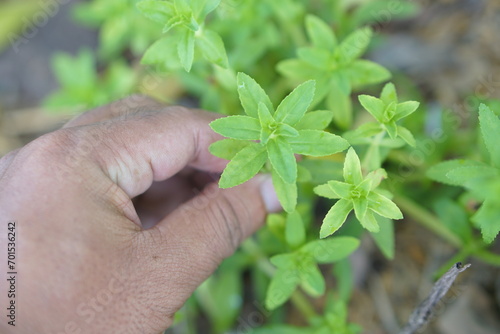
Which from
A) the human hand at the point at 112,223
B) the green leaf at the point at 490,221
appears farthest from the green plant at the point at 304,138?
the human hand at the point at 112,223

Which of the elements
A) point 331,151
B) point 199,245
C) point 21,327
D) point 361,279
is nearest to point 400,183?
point 361,279

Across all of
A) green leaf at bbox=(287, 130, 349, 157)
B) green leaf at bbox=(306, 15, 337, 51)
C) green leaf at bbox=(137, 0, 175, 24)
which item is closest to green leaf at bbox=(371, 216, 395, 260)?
green leaf at bbox=(287, 130, 349, 157)

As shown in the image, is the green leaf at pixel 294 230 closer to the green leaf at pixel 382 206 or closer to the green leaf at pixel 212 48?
the green leaf at pixel 382 206

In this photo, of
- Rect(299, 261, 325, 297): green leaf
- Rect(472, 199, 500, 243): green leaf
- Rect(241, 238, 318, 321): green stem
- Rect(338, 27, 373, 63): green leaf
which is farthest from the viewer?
Rect(241, 238, 318, 321): green stem

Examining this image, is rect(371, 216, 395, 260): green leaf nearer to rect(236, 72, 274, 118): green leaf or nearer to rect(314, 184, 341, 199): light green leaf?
rect(314, 184, 341, 199): light green leaf

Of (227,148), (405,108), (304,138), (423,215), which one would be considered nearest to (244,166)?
(227,148)
